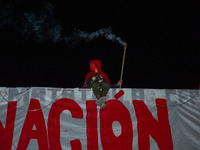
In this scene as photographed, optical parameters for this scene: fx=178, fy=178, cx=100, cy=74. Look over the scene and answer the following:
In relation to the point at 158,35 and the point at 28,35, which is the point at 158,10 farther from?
the point at 28,35

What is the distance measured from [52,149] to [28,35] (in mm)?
2832

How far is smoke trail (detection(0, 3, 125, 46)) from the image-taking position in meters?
4.24

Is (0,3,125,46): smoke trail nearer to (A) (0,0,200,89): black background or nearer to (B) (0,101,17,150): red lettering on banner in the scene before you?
(A) (0,0,200,89): black background

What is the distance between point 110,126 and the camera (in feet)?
8.72

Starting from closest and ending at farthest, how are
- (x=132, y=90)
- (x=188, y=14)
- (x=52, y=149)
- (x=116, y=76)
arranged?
(x=52, y=149) → (x=132, y=90) → (x=188, y=14) → (x=116, y=76)

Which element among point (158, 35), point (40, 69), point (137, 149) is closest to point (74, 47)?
point (40, 69)

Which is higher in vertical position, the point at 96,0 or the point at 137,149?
the point at 96,0

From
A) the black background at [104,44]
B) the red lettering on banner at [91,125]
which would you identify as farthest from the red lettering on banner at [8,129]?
the black background at [104,44]

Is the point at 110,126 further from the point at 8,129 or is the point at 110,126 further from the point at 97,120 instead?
the point at 8,129

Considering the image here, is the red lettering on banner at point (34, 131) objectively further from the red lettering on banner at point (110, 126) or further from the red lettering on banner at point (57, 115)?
the red lettering on banner at point (110, 126)

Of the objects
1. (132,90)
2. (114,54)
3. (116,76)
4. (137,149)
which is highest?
(114,54)

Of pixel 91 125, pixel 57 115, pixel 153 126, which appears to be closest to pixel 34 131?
pixel 57 115

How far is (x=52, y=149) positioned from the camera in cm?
255

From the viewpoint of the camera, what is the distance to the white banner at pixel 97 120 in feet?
8.49
